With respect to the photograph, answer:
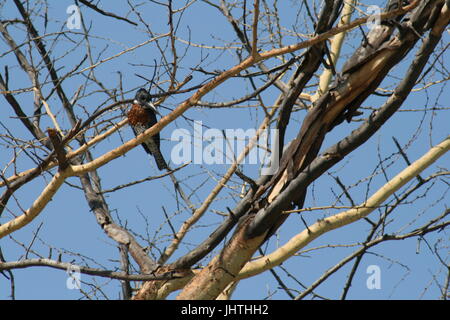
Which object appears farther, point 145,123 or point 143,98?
point 145,123

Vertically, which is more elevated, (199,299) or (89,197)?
(89,197)

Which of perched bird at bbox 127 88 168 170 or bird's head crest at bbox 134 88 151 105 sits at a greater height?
perched bird at bbox 127 88 168 170

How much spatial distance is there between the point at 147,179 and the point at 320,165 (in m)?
0.98

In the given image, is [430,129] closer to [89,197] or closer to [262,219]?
[262,219]

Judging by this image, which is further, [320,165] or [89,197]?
[89,197]

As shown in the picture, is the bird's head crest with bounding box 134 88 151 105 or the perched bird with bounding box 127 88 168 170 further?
the perched bird with bounding box 127 88 168 170

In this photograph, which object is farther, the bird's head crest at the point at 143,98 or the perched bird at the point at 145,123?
the perched bird at the point at 145,123

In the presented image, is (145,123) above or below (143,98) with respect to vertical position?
above

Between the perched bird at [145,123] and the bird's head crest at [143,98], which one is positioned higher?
the perched bird at [145,123]

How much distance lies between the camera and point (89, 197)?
3.92m
